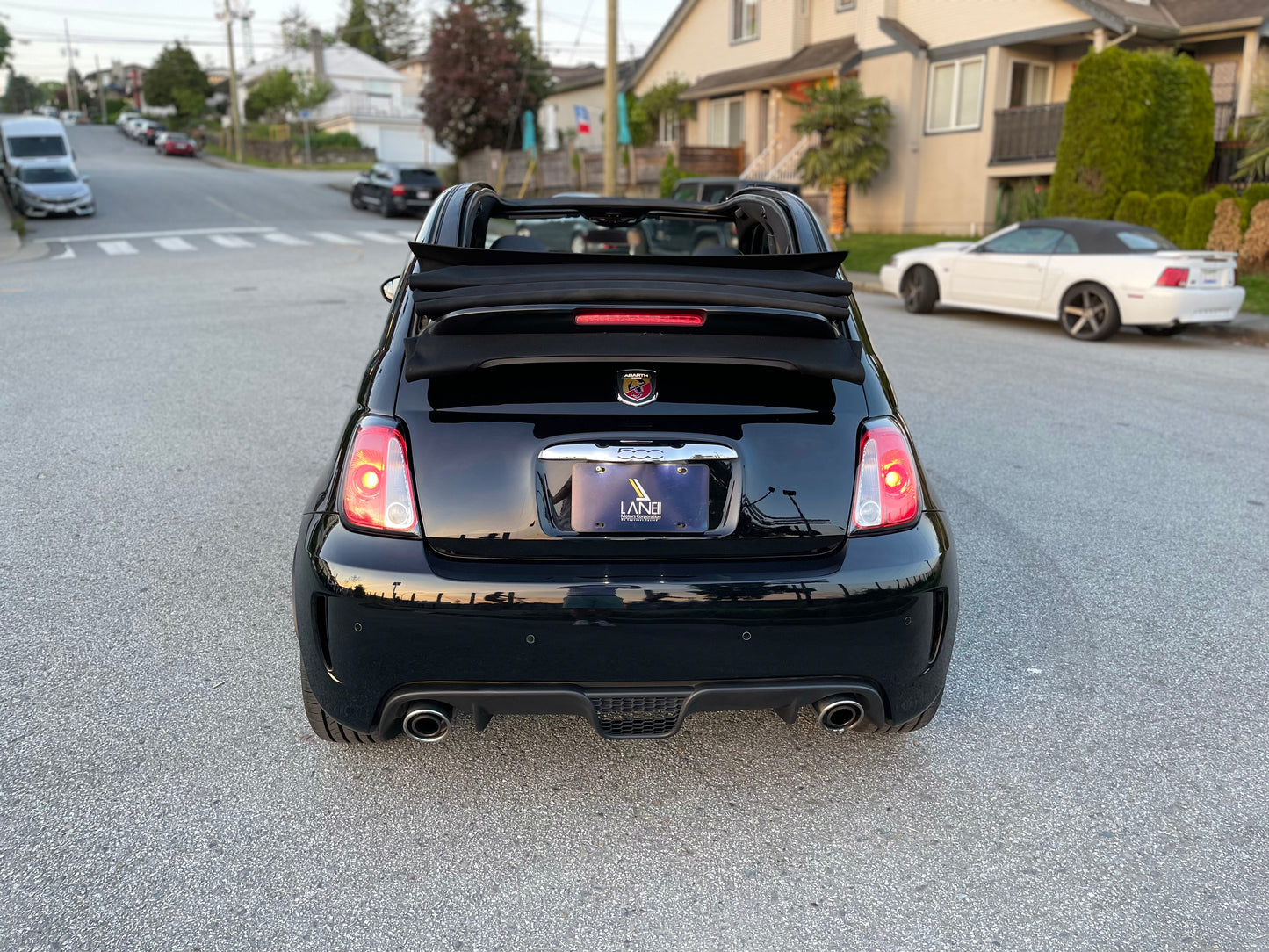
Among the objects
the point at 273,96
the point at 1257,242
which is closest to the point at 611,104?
the point at 1257,242

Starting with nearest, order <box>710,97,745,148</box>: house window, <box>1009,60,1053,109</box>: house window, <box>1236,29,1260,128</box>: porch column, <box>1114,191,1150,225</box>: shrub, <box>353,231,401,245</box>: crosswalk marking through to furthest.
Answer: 1. <box>1114,191,1150,225</box>: shrub
2. <box>1236,29,1260,128</box>: porch column
3. <box>353,231,401,245</box>: crosswalk marking
4. <box>1009,60,1053,109</box>: house window
5. <box>710,97,745,148</box>: house window

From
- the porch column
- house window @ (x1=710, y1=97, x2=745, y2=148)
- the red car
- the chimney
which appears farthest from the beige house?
the chimney

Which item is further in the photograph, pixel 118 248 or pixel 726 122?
pixel 726 122

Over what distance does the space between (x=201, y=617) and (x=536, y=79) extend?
43.6 meters

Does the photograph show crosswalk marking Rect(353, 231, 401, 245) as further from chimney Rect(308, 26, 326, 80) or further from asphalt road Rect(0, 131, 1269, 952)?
chimney Rect(308, 26, 326, 80)

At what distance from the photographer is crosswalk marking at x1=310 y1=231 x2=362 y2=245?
24.1 metres

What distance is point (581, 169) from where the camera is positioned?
37.2 m

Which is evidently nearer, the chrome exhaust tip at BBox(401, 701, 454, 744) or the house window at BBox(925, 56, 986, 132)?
the chrome exhaust tip at BBox(401, 701, 454, 744)

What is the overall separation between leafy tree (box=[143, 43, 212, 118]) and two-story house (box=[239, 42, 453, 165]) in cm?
360

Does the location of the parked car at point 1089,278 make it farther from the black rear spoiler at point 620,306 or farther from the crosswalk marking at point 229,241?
the crosswalk marking at point 229,241

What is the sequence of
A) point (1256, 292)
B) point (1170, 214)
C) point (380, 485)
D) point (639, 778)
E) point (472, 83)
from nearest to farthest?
point (380, 485) < point (639, 778) < point (1256, 292) < point (1170, 214) < point (472, 83)

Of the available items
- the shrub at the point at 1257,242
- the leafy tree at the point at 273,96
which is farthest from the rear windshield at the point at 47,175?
the leafy tree at the point at 273,96

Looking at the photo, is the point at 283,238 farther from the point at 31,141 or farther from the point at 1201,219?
the point at 1201,219

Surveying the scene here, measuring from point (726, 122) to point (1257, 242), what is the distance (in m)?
19.6
